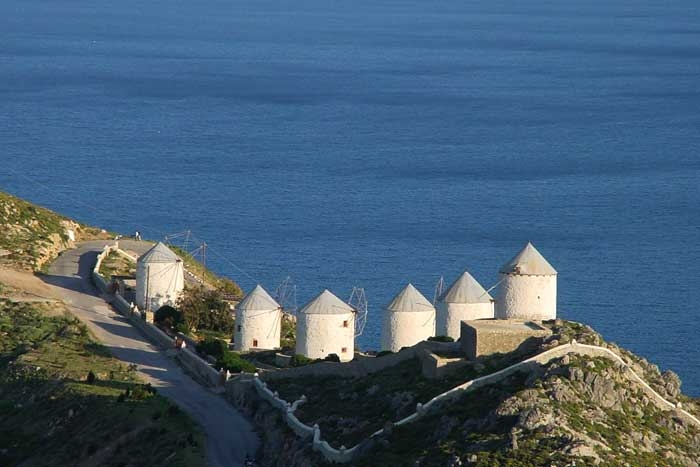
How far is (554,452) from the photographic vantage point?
44.2 m

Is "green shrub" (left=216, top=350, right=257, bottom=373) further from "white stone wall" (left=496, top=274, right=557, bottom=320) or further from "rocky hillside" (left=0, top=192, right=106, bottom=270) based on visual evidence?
"rocky hillside" (left=0, top=192, right=106, bottom=270)

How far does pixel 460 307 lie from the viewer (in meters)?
66.9

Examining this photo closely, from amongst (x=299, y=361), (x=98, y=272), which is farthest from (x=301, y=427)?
(x=98, y=272)

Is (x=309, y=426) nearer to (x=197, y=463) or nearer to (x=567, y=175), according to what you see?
(x=197, y=463)

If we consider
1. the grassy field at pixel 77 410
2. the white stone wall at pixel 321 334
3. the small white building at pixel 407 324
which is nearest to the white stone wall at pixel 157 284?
the grassy field at pixel 77 410

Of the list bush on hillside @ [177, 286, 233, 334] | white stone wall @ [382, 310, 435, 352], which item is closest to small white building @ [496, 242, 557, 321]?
white stone wall @ [382, 310, 435, 352]

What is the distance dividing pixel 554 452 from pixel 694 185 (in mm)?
99302

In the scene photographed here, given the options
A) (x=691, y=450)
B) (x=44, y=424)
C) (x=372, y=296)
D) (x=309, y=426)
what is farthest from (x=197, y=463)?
(x=372, y=296)

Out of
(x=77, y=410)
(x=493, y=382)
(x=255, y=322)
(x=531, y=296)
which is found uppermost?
(x=531, y=296)

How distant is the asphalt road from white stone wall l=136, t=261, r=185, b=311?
4.52 feet

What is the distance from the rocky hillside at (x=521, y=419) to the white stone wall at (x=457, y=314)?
33.0ft

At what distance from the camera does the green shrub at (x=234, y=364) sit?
209ft

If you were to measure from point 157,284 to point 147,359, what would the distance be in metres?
7.76

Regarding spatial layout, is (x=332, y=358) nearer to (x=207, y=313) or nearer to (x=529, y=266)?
(x=529, y=266)
